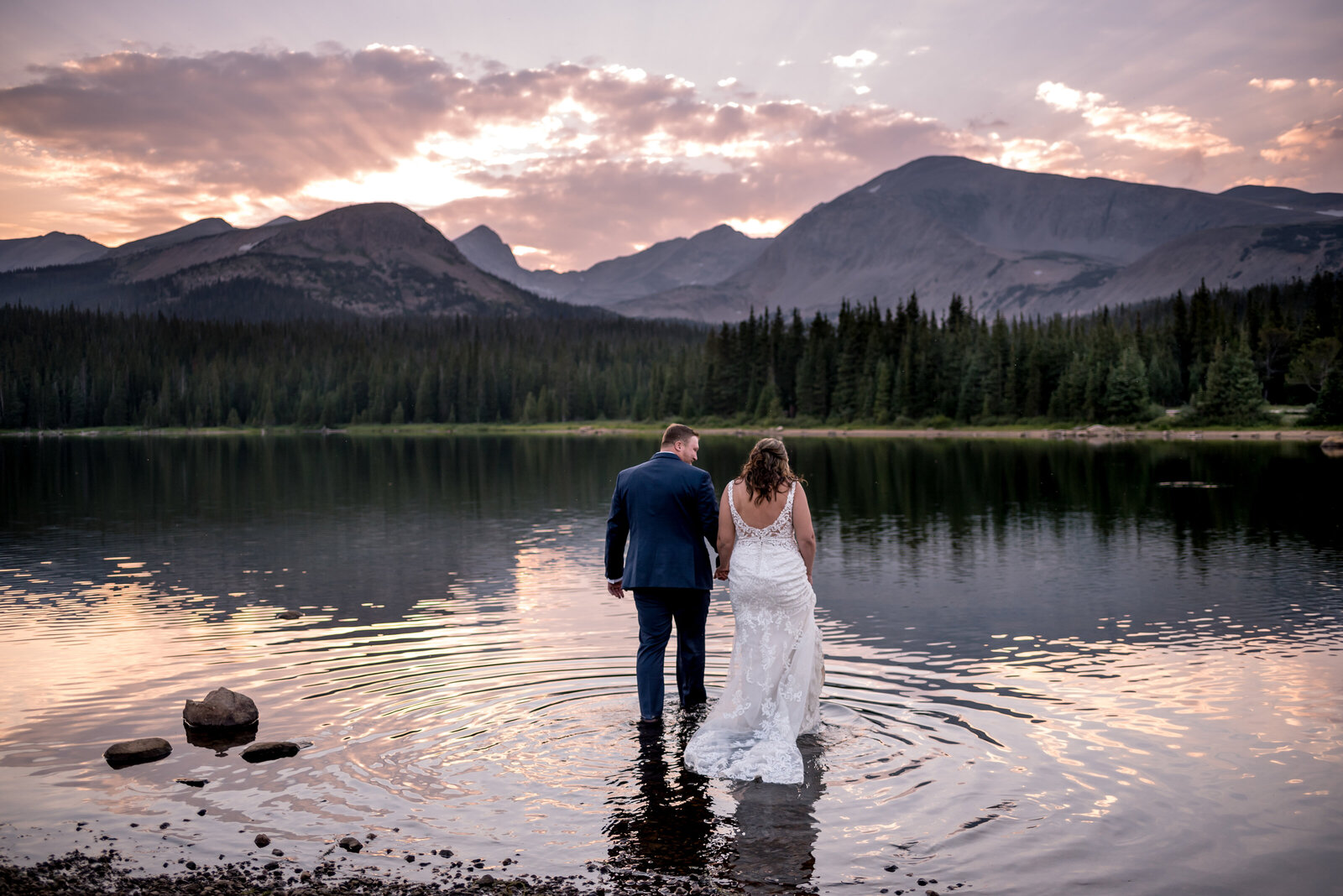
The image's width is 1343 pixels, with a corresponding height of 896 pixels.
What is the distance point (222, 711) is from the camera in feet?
44.2

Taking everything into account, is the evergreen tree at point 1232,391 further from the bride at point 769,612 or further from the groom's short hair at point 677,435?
the bride at point 769,612

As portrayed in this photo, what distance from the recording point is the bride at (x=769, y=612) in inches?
480

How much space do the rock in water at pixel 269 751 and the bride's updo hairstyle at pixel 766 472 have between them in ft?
20.6

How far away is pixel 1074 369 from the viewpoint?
5202 inches

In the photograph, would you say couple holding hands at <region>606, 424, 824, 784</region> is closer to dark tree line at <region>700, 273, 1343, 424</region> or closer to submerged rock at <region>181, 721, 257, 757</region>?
submerged rock at <region>181, 721, 257, 757</region>

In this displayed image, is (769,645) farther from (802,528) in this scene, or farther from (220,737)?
(220,737)

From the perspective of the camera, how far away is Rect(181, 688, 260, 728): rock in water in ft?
44.1

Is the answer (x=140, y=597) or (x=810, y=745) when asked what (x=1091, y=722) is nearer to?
(x=810, y=745)

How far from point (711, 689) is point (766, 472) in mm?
4381

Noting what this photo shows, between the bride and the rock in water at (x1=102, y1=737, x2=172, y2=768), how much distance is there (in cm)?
636

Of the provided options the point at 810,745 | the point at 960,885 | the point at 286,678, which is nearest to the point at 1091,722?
the point at 810,745

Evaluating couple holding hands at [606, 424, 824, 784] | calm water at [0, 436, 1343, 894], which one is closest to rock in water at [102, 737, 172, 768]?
calm water at [0, 436, 1343, 894]

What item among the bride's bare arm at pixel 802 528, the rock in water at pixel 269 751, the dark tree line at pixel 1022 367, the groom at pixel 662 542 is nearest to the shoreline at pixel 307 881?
the rock in water at pixel 269 751

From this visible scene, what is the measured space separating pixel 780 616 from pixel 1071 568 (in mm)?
19397
